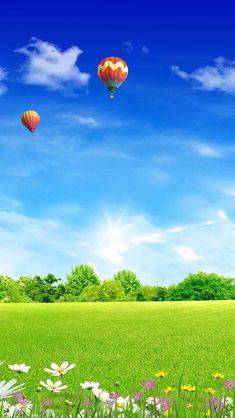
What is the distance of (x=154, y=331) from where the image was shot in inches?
646

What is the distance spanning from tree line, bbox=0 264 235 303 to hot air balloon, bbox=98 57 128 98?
2752 centimetres

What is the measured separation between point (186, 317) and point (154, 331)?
184 inches

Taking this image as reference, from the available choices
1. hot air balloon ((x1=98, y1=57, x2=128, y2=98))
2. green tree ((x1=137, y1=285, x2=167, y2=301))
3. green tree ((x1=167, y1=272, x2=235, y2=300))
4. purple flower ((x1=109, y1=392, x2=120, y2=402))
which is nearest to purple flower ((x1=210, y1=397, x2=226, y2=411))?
purple flower ((x1=109, y1=392, x2=120, y2=402))

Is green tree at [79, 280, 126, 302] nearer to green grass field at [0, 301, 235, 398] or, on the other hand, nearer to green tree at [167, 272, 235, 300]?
green tree at [167, 272, 235, 300]

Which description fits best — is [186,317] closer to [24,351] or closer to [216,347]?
[216,347]

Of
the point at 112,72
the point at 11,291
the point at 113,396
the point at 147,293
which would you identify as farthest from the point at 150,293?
the point at 113,396

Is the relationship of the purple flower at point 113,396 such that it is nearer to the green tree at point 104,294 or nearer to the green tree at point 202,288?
the green tree at point 104,294

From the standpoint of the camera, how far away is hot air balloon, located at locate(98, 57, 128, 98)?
27845 mm

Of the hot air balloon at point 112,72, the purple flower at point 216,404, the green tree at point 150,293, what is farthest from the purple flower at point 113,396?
the green tree at point 150,293

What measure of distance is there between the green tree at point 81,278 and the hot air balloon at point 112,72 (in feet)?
107

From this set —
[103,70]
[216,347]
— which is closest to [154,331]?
[216,347]

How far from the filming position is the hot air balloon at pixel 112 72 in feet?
91.4

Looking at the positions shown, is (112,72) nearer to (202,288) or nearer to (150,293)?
(150,293)

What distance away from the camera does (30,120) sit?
33531 mm
